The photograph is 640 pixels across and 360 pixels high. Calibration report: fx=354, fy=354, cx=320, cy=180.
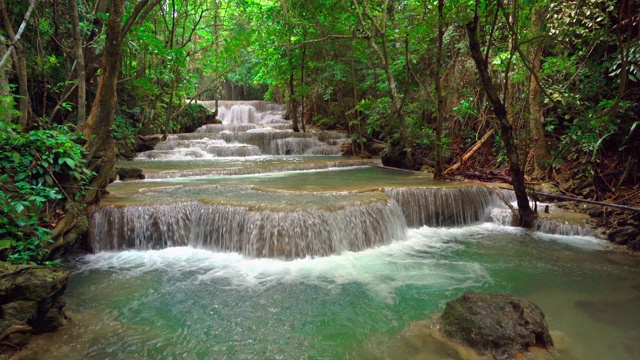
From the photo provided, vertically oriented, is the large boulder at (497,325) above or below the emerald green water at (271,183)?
below

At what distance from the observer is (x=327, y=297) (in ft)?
13.6

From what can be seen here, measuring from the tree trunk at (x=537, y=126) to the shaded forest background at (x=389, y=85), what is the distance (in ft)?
0.10

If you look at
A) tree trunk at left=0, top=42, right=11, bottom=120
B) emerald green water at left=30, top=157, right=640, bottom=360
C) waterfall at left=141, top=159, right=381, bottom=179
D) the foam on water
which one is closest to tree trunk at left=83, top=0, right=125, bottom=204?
emerald green water at left=30, top=157, right=640, bottom=360

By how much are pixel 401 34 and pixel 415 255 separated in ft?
18.0

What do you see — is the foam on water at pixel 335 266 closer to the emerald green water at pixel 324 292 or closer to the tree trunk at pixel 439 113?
the emerald green water at pixel 324 292

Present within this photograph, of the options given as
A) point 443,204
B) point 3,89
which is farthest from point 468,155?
point 3,89

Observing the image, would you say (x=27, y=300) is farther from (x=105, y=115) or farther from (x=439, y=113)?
(x=439, y=113)

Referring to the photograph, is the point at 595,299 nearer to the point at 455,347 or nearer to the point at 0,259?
the point at 455,347

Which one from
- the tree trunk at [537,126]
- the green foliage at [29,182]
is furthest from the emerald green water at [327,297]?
the tree trunk at [537,126]

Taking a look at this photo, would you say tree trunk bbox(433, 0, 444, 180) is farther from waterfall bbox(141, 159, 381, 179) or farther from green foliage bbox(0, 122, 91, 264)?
green foliage bbox(0, 122, 91, 264)

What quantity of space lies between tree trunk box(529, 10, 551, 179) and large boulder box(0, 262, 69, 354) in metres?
8.77

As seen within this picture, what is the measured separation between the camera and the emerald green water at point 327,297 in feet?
10.4

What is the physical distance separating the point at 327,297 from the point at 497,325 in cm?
184

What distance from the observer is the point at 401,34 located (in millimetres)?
8438
